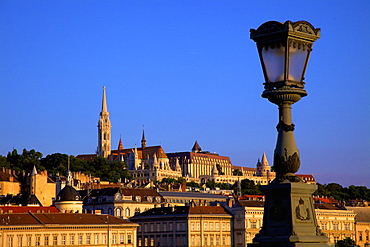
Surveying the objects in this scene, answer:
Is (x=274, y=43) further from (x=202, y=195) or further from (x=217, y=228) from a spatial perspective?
(x=202, y=195)

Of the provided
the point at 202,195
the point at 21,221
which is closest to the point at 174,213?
the point at 21,221

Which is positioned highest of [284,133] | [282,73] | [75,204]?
[75,204]

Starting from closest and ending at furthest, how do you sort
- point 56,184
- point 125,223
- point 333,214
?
point 125,223
point 333,214
point 56,184

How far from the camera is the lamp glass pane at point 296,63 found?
1212 cm

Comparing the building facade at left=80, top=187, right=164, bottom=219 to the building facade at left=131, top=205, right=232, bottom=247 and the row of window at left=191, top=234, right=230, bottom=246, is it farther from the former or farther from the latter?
the row of window at left=191, top=234, right=230, bottom=246

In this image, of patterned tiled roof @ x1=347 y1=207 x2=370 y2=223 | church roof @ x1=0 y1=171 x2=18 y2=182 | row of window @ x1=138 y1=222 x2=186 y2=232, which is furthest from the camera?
church roof @ x1=0 y1=171 x2=18 y2=182

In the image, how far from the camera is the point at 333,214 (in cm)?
13025

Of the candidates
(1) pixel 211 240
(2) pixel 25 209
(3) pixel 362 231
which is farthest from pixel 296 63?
(3) pixel 362 231

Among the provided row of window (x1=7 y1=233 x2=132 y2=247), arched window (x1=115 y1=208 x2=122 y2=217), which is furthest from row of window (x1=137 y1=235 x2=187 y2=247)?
row of window (x1=7 y1=233 x2=132 y2=247)

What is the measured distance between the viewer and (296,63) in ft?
40.0

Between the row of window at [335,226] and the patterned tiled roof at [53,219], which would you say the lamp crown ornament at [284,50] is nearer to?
the patterned tiled roof at [53,219]

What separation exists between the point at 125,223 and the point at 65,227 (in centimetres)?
1012

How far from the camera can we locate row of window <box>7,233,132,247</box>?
91250 mm

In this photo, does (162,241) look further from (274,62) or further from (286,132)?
(274,62)
